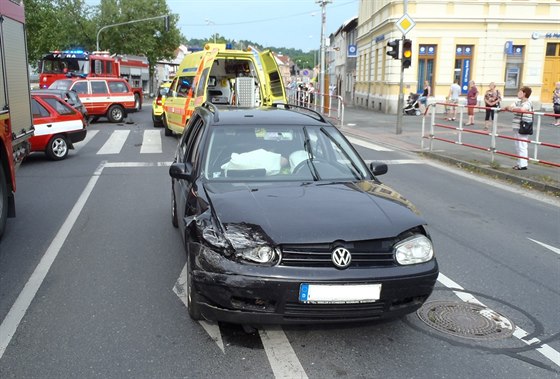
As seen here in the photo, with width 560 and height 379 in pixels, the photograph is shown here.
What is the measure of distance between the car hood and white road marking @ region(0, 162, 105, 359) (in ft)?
5.64

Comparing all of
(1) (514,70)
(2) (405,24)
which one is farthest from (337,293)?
(1) (514,70)

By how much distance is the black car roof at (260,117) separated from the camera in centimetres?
512

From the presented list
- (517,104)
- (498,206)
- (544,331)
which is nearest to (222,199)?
(544,331)

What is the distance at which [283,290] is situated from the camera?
133 inches

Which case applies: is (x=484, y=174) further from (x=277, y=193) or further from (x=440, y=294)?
(x=277, y=193)

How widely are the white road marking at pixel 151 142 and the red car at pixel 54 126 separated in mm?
1857

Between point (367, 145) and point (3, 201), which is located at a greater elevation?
point (3, 201)

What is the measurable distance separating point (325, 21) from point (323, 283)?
31249mm

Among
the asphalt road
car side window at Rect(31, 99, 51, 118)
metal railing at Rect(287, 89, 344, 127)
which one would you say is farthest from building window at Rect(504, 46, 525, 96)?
car side window at Rect(31, 99, 51, 118)

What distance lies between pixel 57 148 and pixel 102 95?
35.0ft

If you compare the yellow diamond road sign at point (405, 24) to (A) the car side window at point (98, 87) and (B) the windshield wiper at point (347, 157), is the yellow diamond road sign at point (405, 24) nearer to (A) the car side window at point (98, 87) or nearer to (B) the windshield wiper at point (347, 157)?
(A) the car side window at point (98, 87)

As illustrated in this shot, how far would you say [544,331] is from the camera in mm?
4078

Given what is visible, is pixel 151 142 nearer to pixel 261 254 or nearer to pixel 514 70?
pixel 261 254

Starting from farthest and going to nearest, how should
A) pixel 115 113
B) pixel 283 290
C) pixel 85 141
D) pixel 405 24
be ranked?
pixel 115 113
pixel 405 24
pixel 85 141
pixel 283 290
